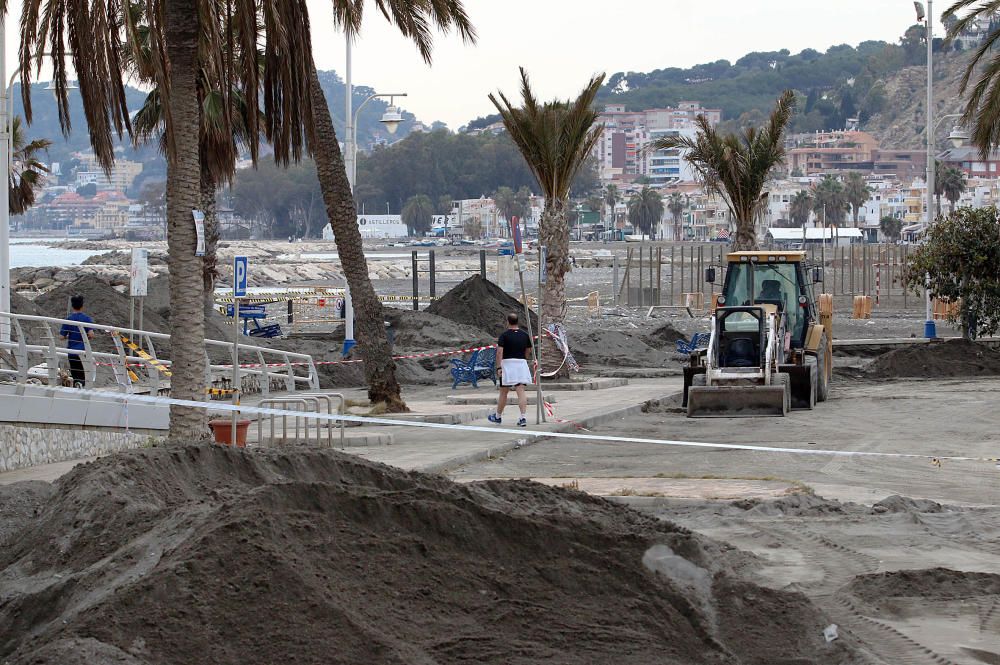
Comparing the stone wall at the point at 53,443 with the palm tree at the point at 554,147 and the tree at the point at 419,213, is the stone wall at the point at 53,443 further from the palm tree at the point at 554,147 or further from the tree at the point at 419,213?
the tree at the point at 419,213

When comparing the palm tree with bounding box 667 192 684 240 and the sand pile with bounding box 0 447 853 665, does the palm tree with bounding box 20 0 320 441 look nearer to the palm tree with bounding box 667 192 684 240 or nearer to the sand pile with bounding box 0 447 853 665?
the sand pile with bounding box 0 447 853 665

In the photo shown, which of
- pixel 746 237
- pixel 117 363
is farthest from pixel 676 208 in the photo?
pixel 117 363

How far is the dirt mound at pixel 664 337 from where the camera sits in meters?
37.4

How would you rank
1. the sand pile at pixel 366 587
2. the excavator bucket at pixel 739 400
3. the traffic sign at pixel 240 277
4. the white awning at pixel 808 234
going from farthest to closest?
the white awning at pixel 808 234 → the excavator bucket at pixel 739 400 → the traffic sign at pixel 240 277 → the sand pile at pixel 366 587

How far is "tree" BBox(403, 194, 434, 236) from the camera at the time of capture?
18538 cm

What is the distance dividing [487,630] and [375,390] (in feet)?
44.0

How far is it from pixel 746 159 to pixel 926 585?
95.0ft

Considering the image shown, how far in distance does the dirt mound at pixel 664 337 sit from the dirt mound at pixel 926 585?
27.7 meters

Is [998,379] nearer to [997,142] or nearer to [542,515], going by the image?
[997,142]

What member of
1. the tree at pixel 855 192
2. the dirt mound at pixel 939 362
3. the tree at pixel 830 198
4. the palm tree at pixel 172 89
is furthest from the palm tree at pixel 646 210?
the palm tree at pixel 172 89

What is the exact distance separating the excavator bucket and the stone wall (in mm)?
8666

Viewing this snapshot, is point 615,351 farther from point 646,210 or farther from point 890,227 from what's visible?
point 646,210

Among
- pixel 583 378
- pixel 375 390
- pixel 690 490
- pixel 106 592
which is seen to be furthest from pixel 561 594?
pixel 583 378

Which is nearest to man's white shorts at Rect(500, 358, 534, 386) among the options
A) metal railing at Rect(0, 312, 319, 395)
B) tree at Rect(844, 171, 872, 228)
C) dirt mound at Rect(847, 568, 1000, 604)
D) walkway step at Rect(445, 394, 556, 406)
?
metal railing at Rect(0, 312, 319, 395)
